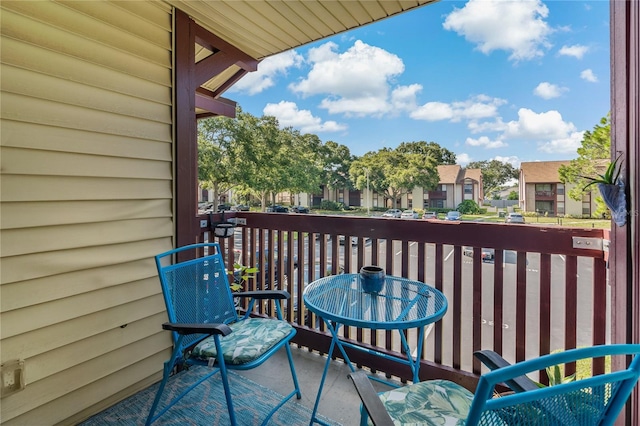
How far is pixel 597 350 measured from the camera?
618 millimetres

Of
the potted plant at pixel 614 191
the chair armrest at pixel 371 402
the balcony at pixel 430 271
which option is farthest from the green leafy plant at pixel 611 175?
the chair armrest at pixel 371 402

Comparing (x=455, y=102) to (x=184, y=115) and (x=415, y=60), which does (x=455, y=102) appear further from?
(x=184, y=115)

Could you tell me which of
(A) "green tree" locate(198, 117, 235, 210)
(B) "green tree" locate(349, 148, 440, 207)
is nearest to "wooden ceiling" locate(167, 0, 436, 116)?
(B) "green tree" locate(349, 148, 440, 207)

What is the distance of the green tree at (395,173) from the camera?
5426mm

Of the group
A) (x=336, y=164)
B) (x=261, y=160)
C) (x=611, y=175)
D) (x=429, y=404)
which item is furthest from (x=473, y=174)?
(x=261, y=160)

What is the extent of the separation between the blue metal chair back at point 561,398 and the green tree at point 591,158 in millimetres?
1035

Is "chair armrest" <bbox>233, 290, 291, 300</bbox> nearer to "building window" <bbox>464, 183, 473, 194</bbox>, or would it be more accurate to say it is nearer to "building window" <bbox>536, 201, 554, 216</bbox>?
"building window" <bbox>536, 201, 554, 216</bbox>

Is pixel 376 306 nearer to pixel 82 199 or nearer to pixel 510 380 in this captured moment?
pixel 510 380

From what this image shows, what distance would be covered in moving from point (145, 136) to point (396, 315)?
1.91 meters

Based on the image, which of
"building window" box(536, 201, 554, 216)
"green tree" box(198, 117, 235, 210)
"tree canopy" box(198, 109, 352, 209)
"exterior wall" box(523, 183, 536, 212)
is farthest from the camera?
"tree canopy" box(198, 109, 352, 209)

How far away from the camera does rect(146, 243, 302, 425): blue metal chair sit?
1465 mm

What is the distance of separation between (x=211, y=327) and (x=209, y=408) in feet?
2.42

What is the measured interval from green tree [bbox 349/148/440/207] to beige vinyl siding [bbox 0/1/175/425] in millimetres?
3644

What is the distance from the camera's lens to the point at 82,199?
164 cm
